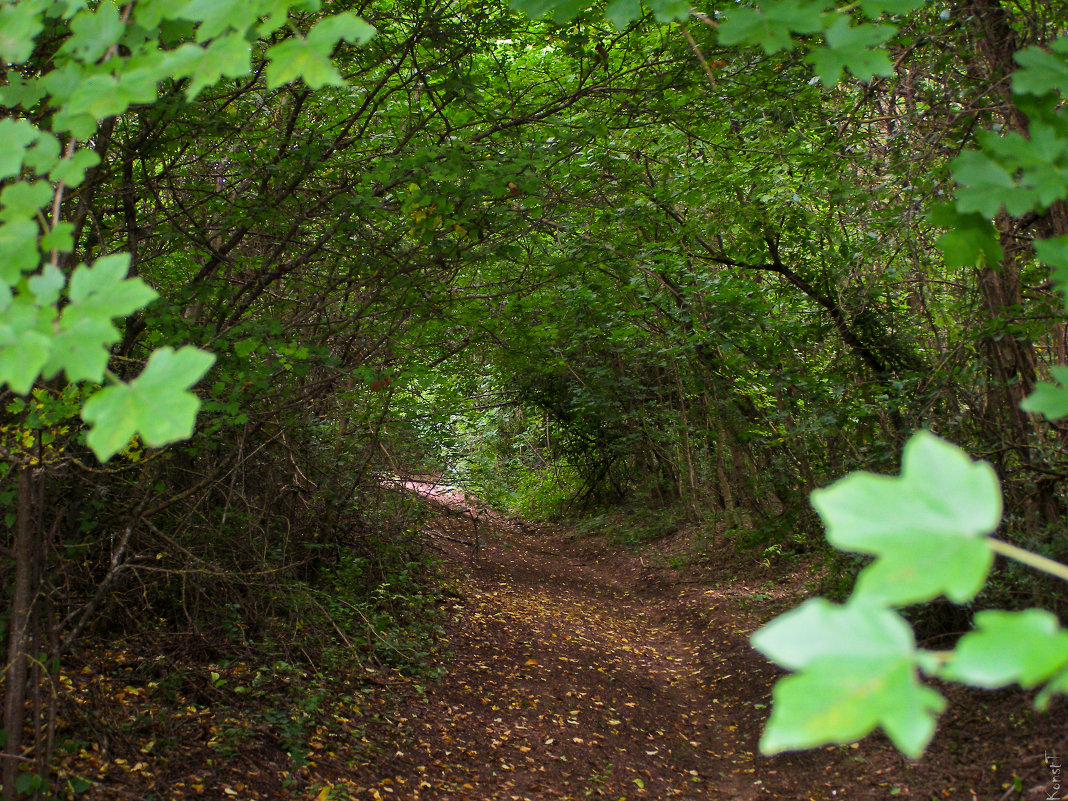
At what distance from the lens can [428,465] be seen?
7305 millimetres

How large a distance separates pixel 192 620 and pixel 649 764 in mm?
2853

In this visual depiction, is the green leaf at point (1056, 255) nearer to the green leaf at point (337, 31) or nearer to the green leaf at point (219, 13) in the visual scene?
the green leaf at point (337, 31)

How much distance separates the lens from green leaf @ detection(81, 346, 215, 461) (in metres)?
0.95

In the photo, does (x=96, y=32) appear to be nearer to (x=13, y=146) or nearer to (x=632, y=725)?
(x=13, y=146)

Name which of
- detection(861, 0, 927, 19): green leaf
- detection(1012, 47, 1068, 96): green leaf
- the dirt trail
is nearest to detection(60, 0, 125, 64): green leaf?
detection(861, 0, 927, 19): green leaf

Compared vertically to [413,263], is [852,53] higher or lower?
lower

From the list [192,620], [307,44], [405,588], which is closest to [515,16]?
[307,44]

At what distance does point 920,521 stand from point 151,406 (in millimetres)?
911

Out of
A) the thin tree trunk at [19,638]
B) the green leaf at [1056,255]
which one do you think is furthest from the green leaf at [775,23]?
the thin tree trunk at [19,638]

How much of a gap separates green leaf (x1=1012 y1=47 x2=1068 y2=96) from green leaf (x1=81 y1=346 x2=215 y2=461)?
1.56 meters

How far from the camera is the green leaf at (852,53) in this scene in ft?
5.17

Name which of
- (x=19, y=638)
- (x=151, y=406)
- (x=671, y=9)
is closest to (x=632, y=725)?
(x=19, y=638)

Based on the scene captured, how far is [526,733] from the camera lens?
4.74m

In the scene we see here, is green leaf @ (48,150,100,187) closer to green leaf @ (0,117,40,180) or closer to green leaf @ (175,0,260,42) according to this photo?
green leaf @ (0,117,40,180)
